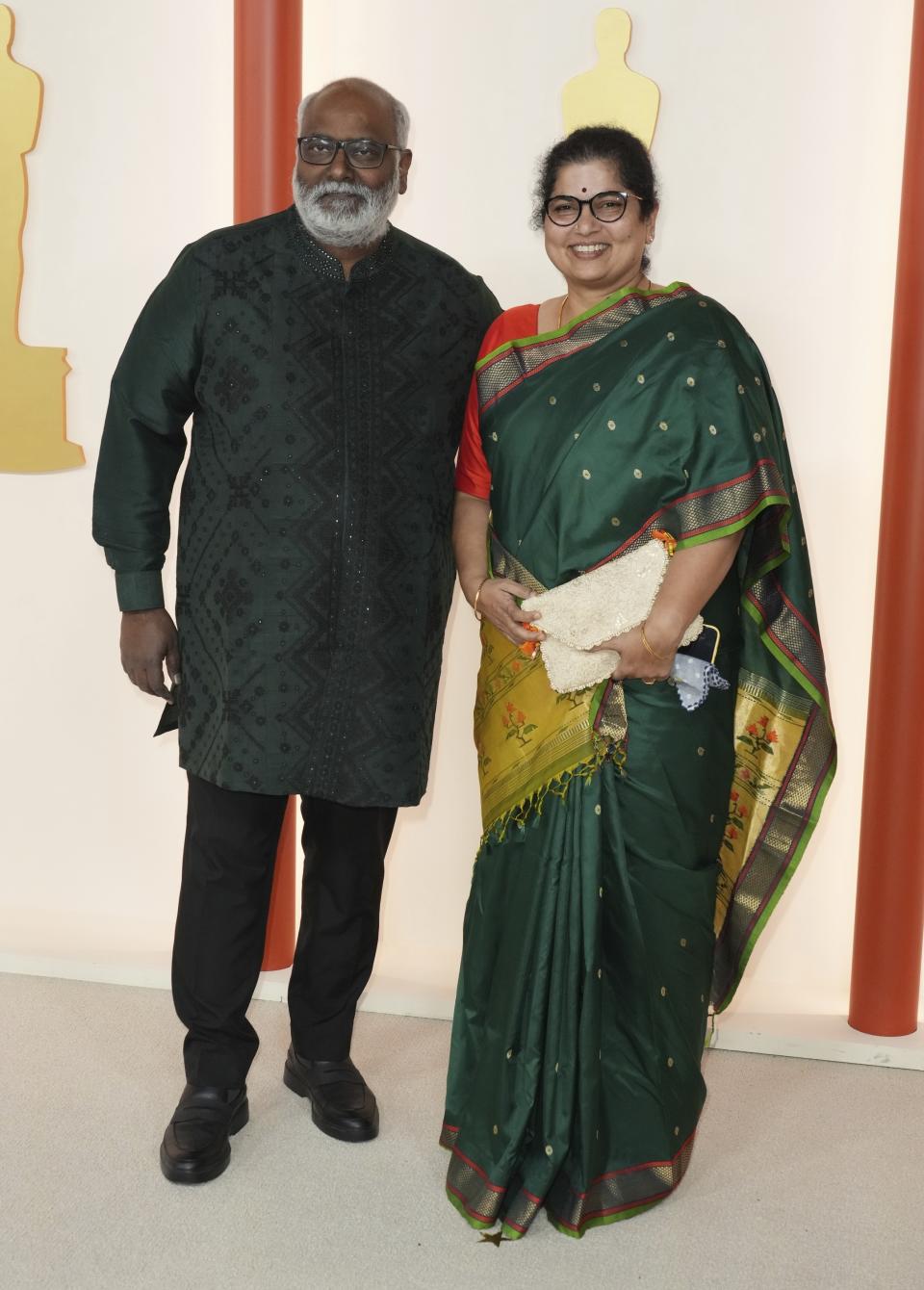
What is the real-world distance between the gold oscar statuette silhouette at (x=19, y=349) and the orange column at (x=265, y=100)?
21.4 inches

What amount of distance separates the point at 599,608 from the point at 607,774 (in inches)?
10.2

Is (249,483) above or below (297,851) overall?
above

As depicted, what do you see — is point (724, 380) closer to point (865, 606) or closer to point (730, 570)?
point (730, 570)

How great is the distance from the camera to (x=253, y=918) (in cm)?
219

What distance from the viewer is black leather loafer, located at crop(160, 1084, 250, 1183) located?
2072 mm

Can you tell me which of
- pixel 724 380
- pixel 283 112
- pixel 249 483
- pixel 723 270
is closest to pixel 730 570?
pixel 724 380

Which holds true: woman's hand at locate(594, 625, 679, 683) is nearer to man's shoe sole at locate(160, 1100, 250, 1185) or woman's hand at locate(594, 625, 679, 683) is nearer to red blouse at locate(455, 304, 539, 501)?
red blouse at locate(455, 304, 539, 501)

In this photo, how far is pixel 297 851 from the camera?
3.10 m

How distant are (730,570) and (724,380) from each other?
0.32m

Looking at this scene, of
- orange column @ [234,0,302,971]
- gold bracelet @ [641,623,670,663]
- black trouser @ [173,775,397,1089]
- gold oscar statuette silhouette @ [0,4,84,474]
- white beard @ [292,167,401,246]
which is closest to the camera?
gold bracelet @ [641,623,670,663]

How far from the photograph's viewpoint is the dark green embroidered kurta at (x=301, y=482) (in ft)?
6.68

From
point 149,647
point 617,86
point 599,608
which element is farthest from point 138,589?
point 617,86

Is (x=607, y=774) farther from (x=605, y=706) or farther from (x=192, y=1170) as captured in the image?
(x=192, y=1170)

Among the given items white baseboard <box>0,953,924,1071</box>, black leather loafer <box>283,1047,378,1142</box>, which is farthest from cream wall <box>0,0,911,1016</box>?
black leather loafer <box>283,1047,378,1142</box>
